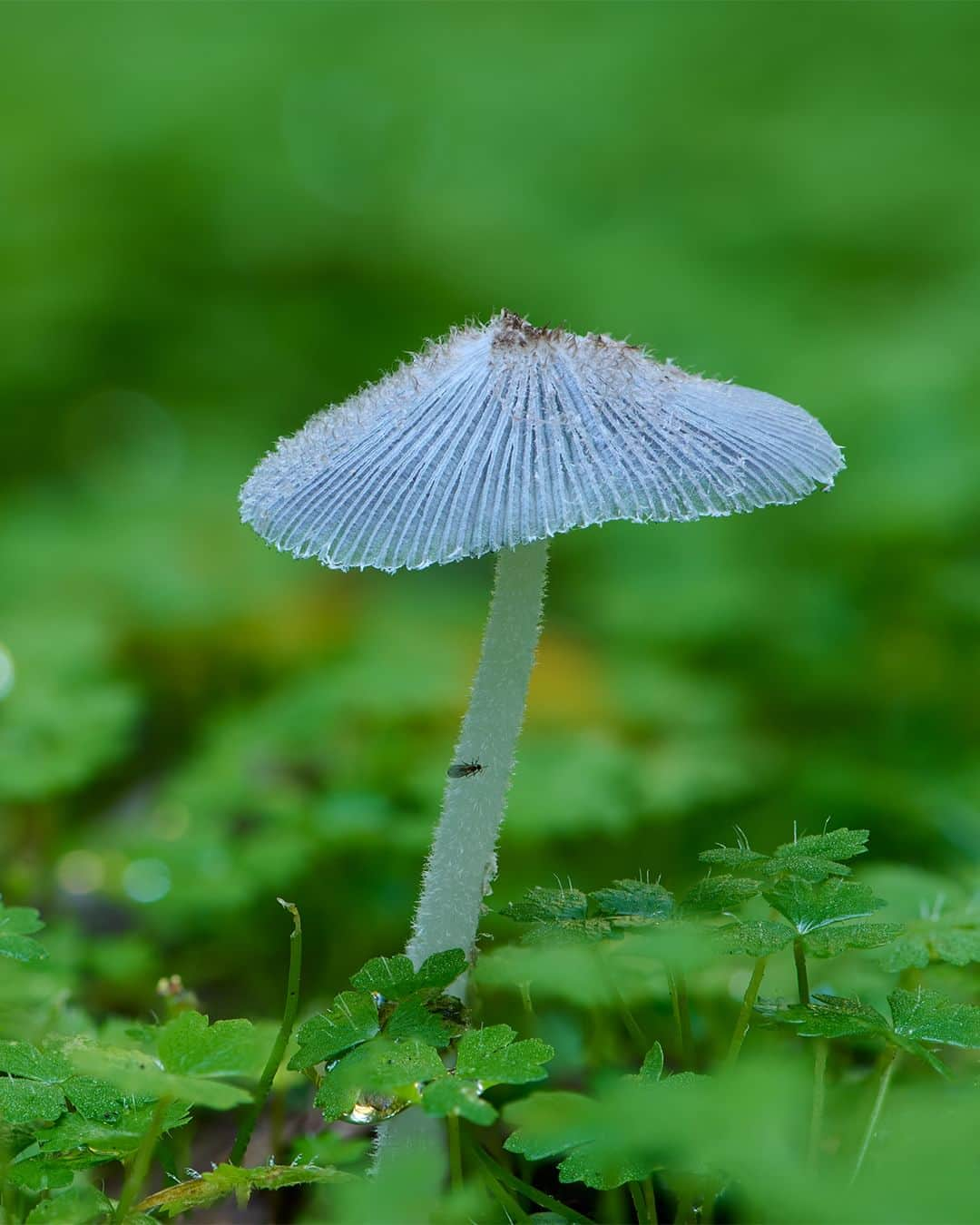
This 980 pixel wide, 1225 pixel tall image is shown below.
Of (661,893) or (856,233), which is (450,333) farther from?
(856,233)

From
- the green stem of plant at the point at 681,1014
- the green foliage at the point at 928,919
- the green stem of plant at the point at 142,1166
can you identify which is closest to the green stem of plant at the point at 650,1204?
the green stem of plant at the point at 681,1014

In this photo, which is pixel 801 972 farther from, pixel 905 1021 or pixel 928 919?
pixel 928 919

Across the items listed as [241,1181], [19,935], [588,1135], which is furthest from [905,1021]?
[19,935]

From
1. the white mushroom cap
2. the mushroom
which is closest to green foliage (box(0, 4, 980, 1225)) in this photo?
the mushroom

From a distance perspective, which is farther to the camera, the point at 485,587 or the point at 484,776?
the point at 485,587

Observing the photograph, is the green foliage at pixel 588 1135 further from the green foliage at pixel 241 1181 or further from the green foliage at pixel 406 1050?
the green foliage at pixel 241 1181

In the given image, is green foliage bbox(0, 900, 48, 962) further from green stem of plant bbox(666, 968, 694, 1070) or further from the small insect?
green stem of plant bbox(666, 968, 694, 1070)
